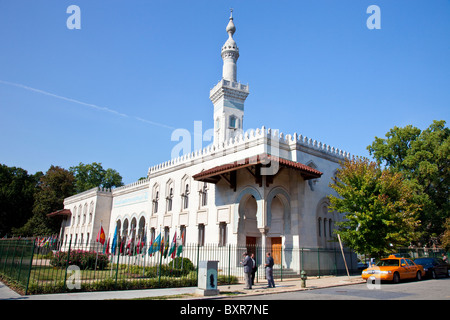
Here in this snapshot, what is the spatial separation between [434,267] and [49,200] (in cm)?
4847

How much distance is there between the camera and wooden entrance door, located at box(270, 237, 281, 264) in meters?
19.4

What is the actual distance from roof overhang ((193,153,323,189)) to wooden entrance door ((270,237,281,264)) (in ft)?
13.3

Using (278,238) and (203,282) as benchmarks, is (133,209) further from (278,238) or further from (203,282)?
(203,282)

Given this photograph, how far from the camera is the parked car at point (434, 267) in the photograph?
1723 cm

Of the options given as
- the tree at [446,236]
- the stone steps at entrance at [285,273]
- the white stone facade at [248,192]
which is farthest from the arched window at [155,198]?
the tree at [446,236]

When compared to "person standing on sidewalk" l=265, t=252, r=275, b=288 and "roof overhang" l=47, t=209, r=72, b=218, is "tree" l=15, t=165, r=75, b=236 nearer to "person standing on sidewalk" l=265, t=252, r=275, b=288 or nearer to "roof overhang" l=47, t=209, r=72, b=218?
"roof overhang" l=47, t=209, r=72, b=218

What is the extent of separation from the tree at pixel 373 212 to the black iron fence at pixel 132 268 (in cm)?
177

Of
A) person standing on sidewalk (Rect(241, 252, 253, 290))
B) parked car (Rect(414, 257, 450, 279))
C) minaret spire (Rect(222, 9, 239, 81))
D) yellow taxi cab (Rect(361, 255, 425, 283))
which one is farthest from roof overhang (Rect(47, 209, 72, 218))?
parked car (Rect(414, 257, 450, 279))

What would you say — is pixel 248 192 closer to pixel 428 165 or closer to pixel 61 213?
pixel 428 165

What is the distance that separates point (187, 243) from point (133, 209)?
13.3m

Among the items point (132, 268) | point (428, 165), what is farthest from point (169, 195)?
point (428, 165)

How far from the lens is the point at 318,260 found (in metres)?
19.0

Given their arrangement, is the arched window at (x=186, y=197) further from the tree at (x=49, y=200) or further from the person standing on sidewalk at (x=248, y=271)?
the tree at (x=49, y=200)
